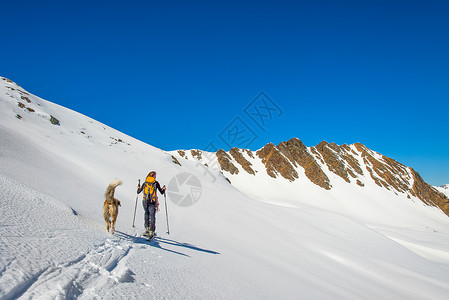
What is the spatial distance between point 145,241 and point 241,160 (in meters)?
85.1

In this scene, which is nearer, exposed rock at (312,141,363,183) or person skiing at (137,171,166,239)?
person skiing at (137,171,166,239)

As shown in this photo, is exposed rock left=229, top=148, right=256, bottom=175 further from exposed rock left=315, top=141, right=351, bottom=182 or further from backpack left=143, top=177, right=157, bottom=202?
backpack left=143, top=177, right=157, bottom=202

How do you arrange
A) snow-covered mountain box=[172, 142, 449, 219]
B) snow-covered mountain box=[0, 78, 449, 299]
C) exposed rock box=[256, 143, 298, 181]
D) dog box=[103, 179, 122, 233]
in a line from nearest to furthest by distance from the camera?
snow-covered mountain box=[0, 78, 449, 299] < dog box=[103, 179, 122, 233] < snow-covered mountain box=[172, 142, 449, 219] < exposed rock box=[256, 143, 298, 181]

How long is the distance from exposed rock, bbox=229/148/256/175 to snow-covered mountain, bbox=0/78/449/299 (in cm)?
5642

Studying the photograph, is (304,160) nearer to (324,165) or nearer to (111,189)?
(324,165)

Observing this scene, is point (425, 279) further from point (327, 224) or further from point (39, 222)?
point (39, 222)

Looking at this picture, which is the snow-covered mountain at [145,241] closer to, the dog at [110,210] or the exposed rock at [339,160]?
the dog at [110,210]

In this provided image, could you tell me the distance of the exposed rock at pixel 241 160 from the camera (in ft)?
284

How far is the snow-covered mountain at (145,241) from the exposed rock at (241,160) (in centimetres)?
5642

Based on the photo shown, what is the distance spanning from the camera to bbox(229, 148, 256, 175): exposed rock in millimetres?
86688

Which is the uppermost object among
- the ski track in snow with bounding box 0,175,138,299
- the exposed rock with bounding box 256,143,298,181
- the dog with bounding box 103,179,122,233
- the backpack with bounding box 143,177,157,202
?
the exposed rock with bounding box 256,143,298,181

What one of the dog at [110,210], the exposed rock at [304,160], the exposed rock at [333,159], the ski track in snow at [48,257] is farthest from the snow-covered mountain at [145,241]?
the exposed rock at [333,159]

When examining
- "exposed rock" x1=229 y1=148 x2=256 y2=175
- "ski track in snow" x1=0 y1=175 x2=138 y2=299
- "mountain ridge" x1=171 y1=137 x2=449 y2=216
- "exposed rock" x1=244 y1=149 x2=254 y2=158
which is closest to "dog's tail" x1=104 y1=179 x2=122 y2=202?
"ski track in snow" x1=0 y1=175 x2=138 y2=299

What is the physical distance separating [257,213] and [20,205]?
1551 cm
